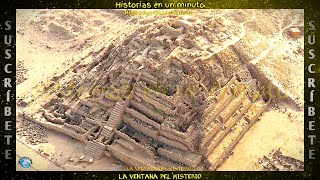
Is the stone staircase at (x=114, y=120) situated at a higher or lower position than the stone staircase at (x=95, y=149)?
higher

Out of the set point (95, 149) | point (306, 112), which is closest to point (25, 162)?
point (95, 149)

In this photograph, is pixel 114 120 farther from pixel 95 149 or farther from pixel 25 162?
pixel 25 162

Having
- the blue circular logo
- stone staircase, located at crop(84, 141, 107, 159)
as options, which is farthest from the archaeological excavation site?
the blue circular logo

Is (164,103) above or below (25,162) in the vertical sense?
above

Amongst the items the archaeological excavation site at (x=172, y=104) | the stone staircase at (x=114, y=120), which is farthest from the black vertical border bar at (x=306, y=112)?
the stone staircase at (x=114, y=120)

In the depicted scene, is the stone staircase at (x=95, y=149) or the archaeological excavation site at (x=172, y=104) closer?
the archaeological excavation site at (x=172, y=104)

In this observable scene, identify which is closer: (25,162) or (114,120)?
(25,162)

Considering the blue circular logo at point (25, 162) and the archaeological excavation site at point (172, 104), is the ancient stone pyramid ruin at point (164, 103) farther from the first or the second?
the blue circular logo at point (25, 162)
